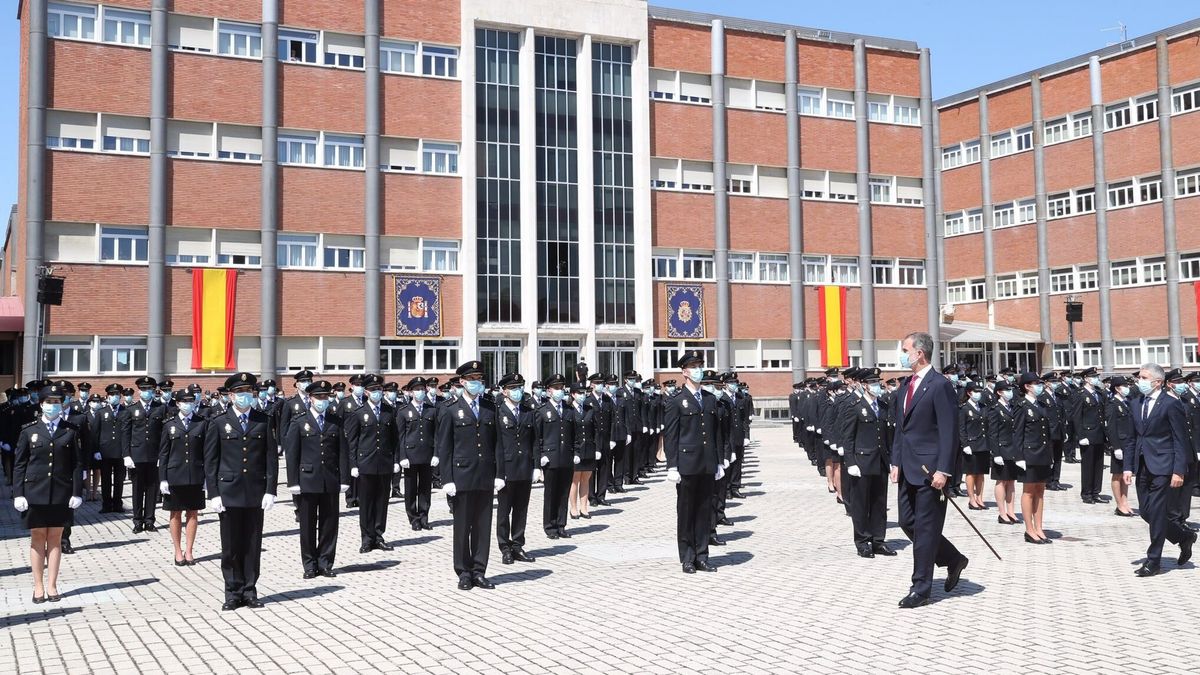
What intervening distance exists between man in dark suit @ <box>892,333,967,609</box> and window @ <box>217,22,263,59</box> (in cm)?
3179

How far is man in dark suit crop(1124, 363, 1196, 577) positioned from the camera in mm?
10250

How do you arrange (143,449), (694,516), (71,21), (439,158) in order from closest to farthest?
(694,516) → (143,449) → (71,21) → (439,158)

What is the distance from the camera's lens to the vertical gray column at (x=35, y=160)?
31875 millimetres

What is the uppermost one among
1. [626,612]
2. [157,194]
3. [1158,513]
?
[157,194]

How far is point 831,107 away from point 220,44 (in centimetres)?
2566

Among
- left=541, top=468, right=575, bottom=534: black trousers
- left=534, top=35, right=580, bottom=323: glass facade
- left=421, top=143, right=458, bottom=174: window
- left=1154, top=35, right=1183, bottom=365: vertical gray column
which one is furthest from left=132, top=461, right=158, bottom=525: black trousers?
left=1154, top=35, right=1183, bottom=365: vertical gray column

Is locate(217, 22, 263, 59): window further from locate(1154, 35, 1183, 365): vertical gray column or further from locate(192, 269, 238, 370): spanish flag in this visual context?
locate(1154, 35, 1183, 365): vertical gray column

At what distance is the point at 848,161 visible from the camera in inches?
1791

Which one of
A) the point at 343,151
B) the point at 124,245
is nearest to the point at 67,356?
the point at 124,245

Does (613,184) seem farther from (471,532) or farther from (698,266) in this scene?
(471,532)

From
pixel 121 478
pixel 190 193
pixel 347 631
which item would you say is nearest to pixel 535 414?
pixel 347 631

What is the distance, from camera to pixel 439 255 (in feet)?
125

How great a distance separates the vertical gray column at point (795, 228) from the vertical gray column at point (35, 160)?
2824 centimetres

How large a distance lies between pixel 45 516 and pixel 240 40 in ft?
96.2
